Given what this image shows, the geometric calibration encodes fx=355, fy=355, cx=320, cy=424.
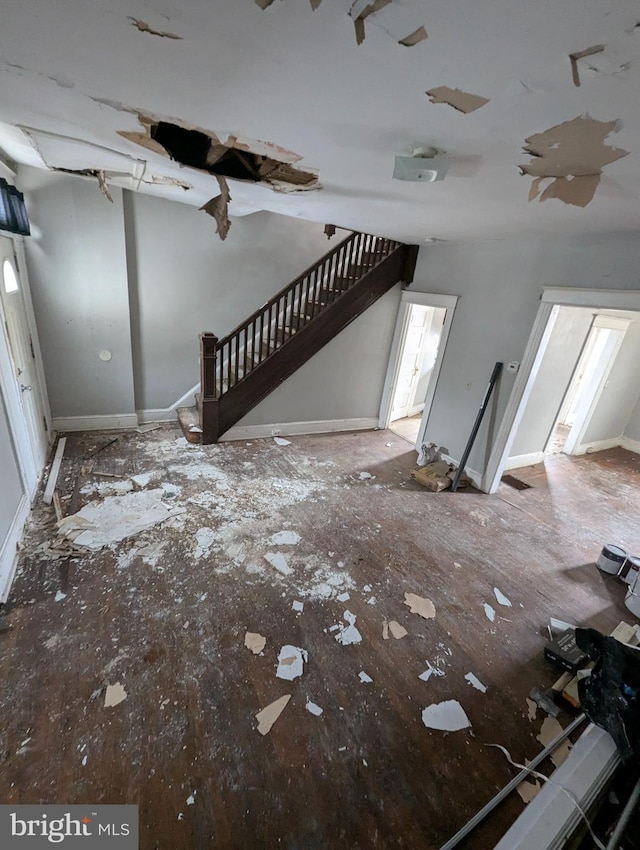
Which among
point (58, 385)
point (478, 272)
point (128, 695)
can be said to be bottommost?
point (128, 695)

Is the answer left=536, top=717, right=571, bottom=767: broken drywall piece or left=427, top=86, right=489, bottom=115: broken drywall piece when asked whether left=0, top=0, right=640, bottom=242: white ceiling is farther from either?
left=536, top=717, right=571, bottom=767: broken drywall piece

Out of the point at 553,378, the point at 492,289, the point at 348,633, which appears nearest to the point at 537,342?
the point at 492,289

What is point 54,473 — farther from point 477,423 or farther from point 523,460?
point 523,460

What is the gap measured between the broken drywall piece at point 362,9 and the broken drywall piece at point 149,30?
0.50m

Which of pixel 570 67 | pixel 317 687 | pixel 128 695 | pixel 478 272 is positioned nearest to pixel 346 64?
pixel 570 67

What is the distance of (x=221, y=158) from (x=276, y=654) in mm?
2759

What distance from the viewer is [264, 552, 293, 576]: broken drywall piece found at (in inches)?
102

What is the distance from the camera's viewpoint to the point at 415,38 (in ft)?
2.80

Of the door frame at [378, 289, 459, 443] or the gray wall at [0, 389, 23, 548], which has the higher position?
the door frame at [378, 289, 459, 443]

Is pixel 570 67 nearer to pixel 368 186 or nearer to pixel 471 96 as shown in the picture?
pixel 471 96

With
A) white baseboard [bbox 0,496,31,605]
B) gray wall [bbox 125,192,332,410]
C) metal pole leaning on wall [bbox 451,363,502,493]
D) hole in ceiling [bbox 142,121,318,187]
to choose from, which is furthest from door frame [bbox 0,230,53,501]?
metal pole leaning on wall [bbox 451,363,502,493]

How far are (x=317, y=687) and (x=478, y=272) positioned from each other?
4027 mm

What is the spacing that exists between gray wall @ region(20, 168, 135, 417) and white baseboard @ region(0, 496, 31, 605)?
188cm

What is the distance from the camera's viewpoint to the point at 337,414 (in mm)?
5242
